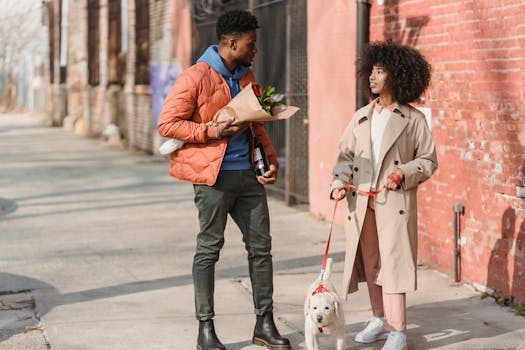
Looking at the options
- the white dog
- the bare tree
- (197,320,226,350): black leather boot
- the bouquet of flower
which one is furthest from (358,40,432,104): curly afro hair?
the bare tree

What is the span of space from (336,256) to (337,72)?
2.50m

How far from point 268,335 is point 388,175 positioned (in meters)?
1.18

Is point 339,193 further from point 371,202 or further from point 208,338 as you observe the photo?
point 208,338

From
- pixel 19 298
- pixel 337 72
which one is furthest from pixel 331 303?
pixel 337 72

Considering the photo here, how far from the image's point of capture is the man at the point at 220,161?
225 inches

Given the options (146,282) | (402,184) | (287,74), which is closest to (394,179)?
(402,184)

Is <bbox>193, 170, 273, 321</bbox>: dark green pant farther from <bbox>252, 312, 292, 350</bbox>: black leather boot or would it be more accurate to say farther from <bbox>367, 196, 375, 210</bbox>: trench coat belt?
<bbox>367, 196, 375, 210</bbox>: trench coat belt

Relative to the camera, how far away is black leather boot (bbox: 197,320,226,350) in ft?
19.2

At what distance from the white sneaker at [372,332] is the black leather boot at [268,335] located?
48 centimetres

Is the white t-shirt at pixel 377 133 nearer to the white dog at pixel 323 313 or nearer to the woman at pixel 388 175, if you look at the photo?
the woman at pixel 388 175

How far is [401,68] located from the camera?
5.80m

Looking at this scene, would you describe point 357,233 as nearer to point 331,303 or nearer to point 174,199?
point 331,303

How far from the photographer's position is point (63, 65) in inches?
1416

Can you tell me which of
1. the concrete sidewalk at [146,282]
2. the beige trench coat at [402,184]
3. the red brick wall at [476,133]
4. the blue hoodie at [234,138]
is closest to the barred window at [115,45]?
the concrete sidewalk at [146,282]
